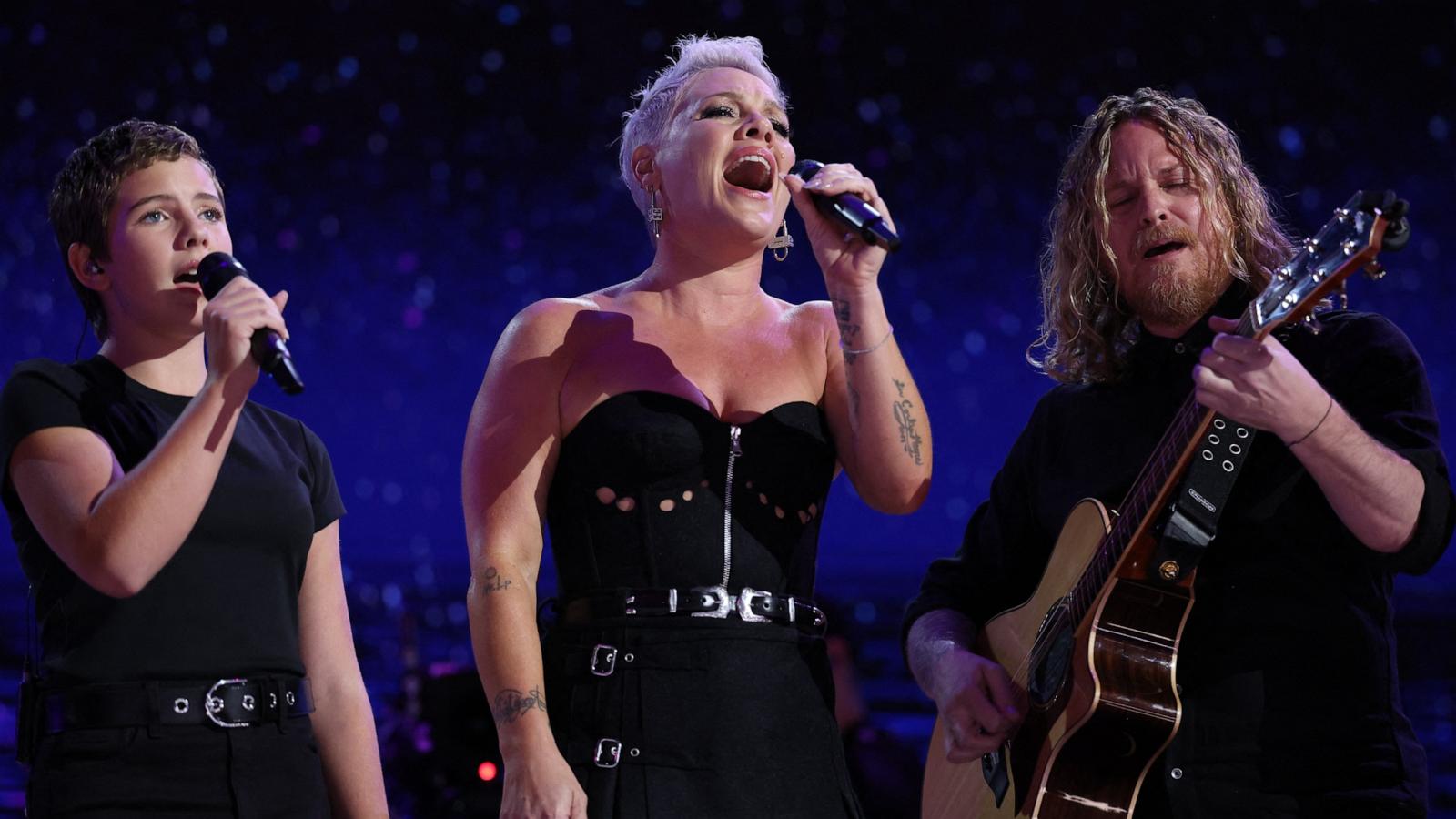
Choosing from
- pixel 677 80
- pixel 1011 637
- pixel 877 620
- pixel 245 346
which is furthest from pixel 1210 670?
pixel 877 620

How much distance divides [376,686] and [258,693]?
11276mm

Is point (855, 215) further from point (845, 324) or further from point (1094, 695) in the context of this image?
point (1094, 695)

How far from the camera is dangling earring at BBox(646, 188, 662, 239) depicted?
2604mm

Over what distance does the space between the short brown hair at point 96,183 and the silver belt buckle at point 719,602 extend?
105 centimetres

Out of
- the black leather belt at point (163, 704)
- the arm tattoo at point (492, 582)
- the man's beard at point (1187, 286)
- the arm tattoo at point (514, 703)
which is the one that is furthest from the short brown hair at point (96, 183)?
the man's beard at point (1187, 286)

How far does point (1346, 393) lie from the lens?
2.30 meters

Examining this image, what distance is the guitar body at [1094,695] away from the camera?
7.40ft

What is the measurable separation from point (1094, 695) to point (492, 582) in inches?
37.0

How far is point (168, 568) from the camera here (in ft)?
7.09

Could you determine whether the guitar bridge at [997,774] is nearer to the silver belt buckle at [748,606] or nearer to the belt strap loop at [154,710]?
the silver belt buckle at [748,606]

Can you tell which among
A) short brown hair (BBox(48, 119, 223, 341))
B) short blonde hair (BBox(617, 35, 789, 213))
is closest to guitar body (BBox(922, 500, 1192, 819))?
short blonde hair (BBox(617, 35, 789, 213))

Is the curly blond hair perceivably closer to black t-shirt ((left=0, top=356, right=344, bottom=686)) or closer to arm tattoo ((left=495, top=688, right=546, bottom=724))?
arm tattoo ((left=495, top=688, right=546, bottom=724))

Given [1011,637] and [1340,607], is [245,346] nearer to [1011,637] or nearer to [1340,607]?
[1011,637]

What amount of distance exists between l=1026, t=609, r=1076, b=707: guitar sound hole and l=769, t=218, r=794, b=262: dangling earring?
0.78 metres
